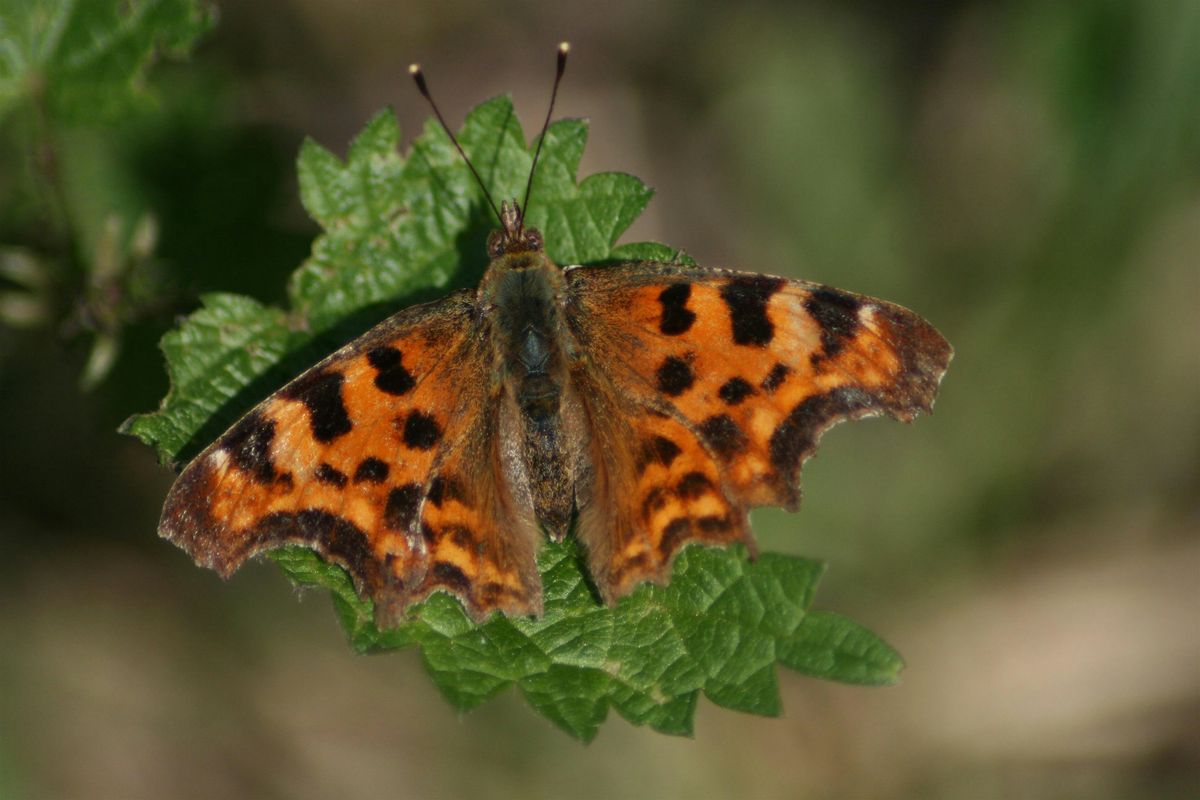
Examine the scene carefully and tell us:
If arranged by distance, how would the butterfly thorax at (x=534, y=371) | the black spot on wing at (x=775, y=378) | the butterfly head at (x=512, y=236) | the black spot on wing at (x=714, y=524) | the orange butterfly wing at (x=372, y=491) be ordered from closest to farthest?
1. the orange butterfly wing at (x=372, y=491)
2. the black spot on wing at (x=714, y=524)
3. the black spot on wing at (x=775, y=378)
4. the butterfly thorax at (x=534, y=371)
5. the butterfly head at (x=512, y=236)

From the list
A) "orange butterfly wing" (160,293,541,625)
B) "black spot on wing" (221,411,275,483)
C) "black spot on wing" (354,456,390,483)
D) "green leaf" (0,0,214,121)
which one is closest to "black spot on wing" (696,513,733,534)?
"orange butterfly wing" (160,293,541,625)

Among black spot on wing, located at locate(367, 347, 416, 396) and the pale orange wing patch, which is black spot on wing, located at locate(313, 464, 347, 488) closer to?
black spot on wing, located at locate(367, 347, 416, 396)

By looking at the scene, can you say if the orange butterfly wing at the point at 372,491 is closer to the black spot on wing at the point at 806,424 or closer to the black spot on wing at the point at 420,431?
the black spot on wing at the point at 420,431

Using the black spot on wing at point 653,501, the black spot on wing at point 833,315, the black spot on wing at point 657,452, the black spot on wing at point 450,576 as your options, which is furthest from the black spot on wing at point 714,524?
the black spot on wing at point 450,576

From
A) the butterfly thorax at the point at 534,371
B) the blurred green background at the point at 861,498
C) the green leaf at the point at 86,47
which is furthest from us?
the blurred green background at the point at 861,498

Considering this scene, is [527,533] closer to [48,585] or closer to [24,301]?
[24,301]

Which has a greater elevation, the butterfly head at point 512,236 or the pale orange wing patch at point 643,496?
the butterfly head at point 512,236
